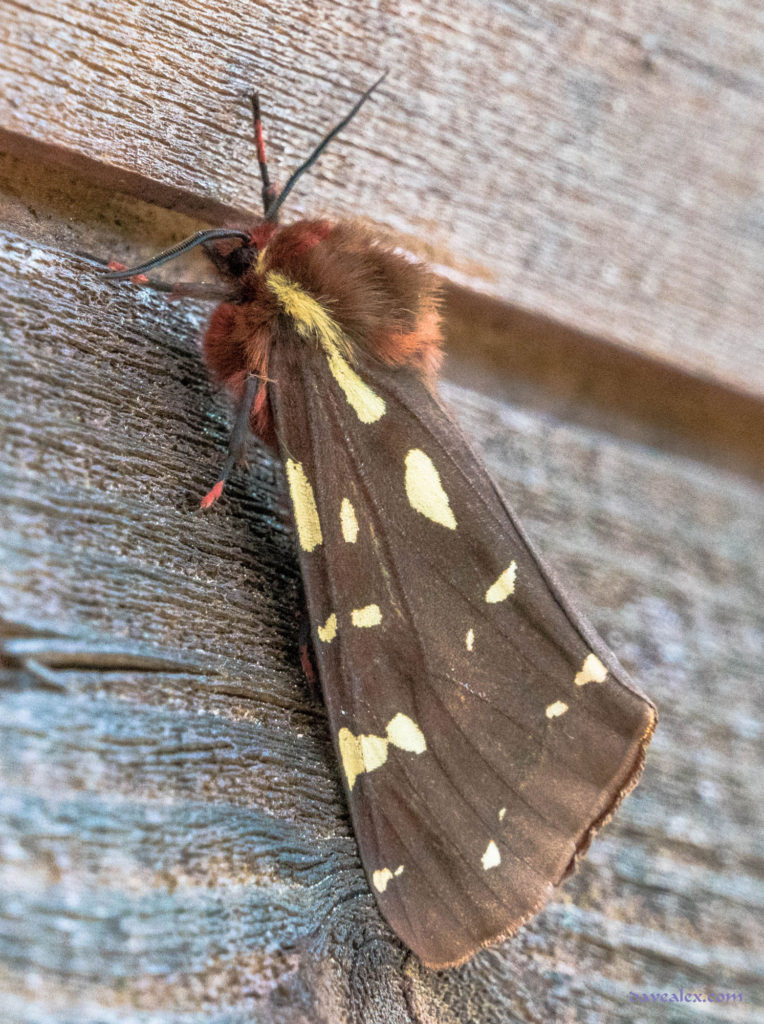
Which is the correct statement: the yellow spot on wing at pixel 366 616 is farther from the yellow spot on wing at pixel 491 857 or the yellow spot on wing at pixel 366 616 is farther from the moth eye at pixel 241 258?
the moth eye at pixel 241 258

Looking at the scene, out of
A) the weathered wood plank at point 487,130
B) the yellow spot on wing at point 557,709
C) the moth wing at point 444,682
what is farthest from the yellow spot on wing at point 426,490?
the weathered wood plank at point 487,130

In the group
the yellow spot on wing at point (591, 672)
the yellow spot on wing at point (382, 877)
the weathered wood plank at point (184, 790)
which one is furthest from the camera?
the yellow spot on wing at point (591, 672)

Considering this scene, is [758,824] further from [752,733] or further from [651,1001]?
[651,1001]

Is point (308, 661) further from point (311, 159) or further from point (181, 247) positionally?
point (311, 159)

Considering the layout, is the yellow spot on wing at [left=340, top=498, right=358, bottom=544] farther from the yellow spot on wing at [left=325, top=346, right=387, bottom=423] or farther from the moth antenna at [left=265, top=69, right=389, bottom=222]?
the moth antenna at [left=265, top=69, right=389, bottom=222]

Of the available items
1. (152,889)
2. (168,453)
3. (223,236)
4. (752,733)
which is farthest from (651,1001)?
(223,236)

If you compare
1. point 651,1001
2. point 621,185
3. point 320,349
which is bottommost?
point 651,1001

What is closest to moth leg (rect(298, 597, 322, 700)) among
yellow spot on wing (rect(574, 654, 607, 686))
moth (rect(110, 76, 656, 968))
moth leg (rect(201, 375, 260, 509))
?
moth (rect(110, 76, 656, 968))

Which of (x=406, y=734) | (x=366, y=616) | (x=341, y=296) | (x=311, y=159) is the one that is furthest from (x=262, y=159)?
(x=406, y=734)
